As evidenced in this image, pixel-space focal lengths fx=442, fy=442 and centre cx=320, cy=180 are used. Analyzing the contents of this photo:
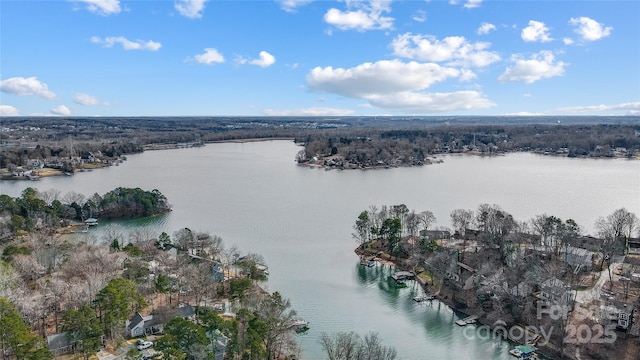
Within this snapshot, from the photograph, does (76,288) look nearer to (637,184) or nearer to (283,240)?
(283,240)

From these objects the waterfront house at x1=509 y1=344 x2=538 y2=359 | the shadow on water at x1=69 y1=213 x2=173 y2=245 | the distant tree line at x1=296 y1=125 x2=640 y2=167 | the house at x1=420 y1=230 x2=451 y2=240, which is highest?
the distant tree line at x1=296 y1=125 x2=640 y2=167

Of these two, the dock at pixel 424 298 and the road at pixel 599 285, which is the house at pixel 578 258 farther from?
the dock at pixel 424 298

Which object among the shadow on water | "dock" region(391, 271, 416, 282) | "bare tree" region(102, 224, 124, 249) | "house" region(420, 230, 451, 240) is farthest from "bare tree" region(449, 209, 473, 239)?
"bare tree" region(102, 224, 124, 249)

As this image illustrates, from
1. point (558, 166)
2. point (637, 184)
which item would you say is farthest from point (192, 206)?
point (558, 166)

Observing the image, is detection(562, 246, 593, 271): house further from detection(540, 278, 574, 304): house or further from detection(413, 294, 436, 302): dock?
detection(413, 294, 436, 302): dock

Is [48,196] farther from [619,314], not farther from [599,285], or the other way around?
[619,314]

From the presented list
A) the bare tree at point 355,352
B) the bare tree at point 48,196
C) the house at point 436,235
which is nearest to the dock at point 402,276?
the house at point 436,235
